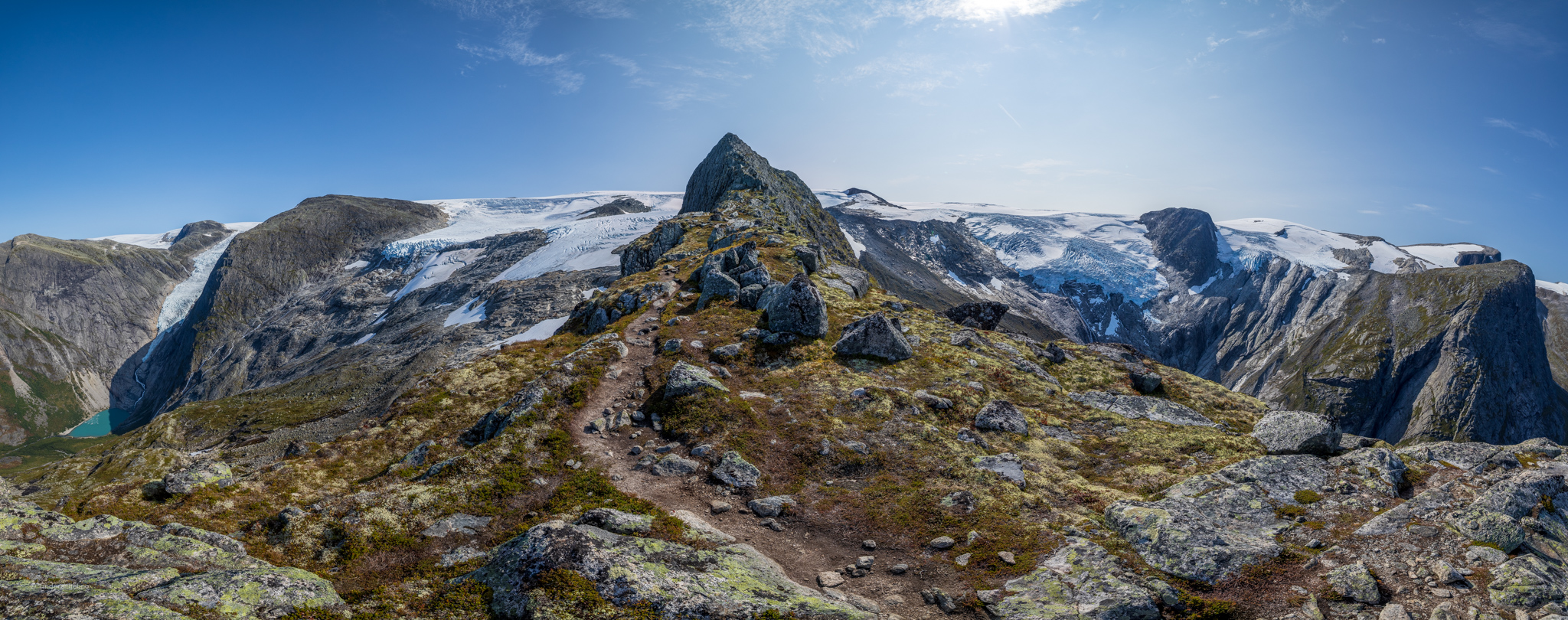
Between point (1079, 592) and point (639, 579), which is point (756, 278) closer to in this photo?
point (639, 579)

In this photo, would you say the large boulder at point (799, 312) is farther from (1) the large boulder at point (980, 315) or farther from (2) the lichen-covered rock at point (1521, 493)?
(2) the lichen-covered rock at point (1521, 493)

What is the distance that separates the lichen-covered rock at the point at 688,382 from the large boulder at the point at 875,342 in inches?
327

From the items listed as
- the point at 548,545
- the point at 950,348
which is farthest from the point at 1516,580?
the point at 950,348

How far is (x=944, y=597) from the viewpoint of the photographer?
1407cm

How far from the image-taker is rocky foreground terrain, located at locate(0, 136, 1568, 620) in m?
12.2

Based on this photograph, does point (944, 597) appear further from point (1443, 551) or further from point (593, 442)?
point (593, 442)

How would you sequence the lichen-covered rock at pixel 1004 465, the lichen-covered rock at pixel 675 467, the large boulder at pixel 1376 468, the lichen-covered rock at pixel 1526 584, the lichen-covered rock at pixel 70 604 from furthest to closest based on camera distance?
1. the lichen-covered rock at pixel 675 467
2. the lichen-covered rock at pixel 1004 465
3. the large boulder at pixel 1376 468
4. the lichen-covered rock at pixel 1526 584
5. the lichen-covered rock at pixel 70 604

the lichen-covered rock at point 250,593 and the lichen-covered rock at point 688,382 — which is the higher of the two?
the lichen-covered rock at point 688,382

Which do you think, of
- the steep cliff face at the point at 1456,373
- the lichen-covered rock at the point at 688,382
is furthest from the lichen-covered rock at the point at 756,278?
the steep cliff face at the point at 1456,373

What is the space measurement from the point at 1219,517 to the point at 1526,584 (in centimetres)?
568

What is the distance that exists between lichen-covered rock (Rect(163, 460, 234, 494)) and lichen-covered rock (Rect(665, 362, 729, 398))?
15.1 meters

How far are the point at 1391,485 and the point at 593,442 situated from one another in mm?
26739

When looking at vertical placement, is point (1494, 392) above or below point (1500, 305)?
below

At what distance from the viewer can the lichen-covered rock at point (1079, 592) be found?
12938 mm
